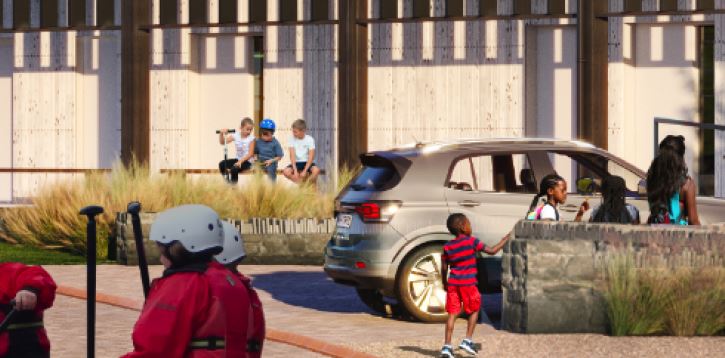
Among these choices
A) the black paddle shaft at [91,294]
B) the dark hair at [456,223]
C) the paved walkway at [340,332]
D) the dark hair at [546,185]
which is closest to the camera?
the black paddle shaft at [91,294]

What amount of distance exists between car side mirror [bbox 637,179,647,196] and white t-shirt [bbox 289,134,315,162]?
10630 millimetres

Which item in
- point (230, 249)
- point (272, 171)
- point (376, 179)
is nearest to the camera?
point (230, 249)

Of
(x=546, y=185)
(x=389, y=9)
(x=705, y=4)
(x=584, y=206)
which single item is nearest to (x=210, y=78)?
(x=389, y=9)

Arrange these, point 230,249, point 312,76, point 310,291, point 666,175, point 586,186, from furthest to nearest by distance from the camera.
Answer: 1. point 312,76
2. point 310,291
3. point 586,186
4. point 666,175
5. point 230,249

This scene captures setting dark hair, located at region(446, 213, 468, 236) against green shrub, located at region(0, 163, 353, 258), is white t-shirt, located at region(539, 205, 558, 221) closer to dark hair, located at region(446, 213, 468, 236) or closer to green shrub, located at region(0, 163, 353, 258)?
dark hair, located at region(446, 213, 468, 236)

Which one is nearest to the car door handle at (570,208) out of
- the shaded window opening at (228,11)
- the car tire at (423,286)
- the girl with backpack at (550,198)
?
the girl with backpack at (550,198)

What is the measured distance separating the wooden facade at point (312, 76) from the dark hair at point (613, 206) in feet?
46.9

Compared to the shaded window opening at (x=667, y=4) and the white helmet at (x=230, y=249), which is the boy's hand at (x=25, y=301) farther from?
the shaded window opening at (x=667, y=4)

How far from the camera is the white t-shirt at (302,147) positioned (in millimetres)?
Answer: 26250

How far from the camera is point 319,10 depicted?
1312 inches

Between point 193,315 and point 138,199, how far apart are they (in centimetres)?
1703

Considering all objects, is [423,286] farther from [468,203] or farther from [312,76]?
[312,76]

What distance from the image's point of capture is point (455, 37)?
32.5 meters

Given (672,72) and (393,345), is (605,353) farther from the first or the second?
(672,72)
